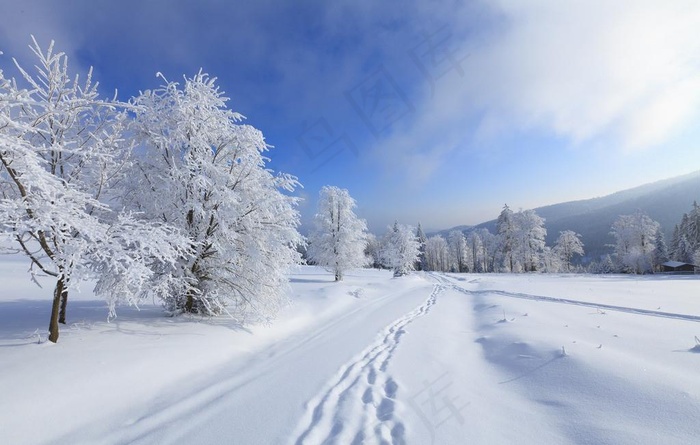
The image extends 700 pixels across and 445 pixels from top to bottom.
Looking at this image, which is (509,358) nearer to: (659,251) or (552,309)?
(552,309)

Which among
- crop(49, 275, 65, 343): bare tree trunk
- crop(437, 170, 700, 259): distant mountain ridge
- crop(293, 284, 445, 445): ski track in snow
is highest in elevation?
crop(437, 170, 700, 259): distant mountain ridge

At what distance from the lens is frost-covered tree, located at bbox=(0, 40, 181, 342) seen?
4508 mm

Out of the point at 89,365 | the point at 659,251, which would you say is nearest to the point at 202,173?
the point at 89,365

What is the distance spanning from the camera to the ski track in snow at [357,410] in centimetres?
363

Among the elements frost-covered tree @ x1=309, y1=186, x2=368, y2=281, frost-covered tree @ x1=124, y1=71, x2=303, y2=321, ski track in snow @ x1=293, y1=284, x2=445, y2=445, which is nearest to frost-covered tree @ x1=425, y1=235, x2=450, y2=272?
frost-covered tree @ x1=309, y1=186, x2=368, y2=281

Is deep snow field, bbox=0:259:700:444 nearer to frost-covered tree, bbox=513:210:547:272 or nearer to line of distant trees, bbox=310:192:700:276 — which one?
line of distant trees, bbox=310:192:700:276

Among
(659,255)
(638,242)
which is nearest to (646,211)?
(659,255)

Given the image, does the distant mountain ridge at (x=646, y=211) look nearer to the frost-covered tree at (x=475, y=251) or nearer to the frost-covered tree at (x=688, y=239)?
the frost-covered tree at (x=475, y=251)

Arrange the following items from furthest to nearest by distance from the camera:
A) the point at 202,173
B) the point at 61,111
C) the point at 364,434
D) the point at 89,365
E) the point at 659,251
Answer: the point at 659,251, the point at 202,173, the point at 61,111, the point at 89,365, the point at 364,434

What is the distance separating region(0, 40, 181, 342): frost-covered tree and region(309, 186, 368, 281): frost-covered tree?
938 inches

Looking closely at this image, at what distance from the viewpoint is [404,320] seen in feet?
38.0

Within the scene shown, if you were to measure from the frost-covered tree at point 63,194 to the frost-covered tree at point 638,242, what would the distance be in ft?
198

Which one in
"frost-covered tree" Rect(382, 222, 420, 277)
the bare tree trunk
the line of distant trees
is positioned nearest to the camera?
the bare tree trunk

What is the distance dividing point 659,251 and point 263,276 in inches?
2525
